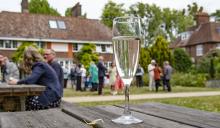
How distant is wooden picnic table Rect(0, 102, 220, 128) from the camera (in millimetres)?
2244

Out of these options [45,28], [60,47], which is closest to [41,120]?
[45,28]

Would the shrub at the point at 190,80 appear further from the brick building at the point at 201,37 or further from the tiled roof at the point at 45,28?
the brick building at the point at 201,37

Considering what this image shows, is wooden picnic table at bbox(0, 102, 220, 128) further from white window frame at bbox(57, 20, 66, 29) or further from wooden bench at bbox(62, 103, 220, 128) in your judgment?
white window frame at bbox(57, 20, 66, 29)

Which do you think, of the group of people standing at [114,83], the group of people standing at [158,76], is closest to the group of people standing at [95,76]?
the group of people standing at [114,83]

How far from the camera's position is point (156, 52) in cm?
3638

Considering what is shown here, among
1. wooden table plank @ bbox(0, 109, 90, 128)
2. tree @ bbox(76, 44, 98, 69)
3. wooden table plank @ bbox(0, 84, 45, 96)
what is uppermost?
tree @ bbox(76, 44, 98, 69)

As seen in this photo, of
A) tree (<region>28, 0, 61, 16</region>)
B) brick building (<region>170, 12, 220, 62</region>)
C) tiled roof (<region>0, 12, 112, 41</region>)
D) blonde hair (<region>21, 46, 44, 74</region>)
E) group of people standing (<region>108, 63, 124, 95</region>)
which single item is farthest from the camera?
tree (<region>28, 0, 61, 16</region>)

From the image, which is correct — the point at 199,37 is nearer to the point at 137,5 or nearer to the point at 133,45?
the point at 137,5

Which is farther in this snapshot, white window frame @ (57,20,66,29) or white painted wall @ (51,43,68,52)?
white window frame @ (57,20,66,29)

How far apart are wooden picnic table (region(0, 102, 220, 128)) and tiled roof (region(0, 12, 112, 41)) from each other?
40.7 m

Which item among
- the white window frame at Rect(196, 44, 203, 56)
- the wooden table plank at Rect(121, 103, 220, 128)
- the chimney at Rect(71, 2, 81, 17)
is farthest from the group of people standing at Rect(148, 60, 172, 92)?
the white window frame at Rect(196, 44, 203, 56)

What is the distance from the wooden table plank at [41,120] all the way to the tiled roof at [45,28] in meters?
40.8

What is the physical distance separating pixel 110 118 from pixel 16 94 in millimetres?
3454

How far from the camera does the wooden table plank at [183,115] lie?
2.29 metres
